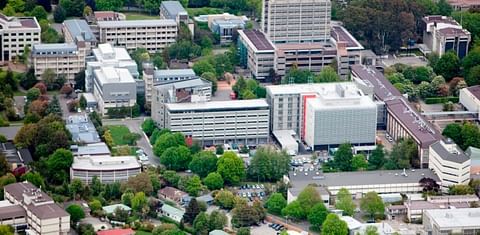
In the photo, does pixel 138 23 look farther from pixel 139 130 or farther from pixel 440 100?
pixel 440 100

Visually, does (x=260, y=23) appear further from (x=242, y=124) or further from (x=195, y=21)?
(x=242, y=124)

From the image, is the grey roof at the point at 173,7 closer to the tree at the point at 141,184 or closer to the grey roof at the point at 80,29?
the grey roof at the point at 80,29

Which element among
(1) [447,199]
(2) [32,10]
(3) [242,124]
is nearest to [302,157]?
(3) [242,124]

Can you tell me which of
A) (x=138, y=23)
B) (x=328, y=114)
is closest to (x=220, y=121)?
(x=328, y=114)

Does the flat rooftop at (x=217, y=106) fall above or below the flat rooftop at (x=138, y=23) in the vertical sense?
below

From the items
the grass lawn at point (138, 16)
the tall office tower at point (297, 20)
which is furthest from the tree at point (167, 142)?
the grass lawn at point (138, 16)

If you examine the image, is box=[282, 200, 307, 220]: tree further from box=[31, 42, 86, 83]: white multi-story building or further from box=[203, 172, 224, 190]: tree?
box=[31, 42, 86, 83]: white multi-story building

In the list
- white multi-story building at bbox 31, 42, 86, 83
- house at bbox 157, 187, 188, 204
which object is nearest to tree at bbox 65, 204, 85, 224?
house at bbox 157, 187, 188, 204
